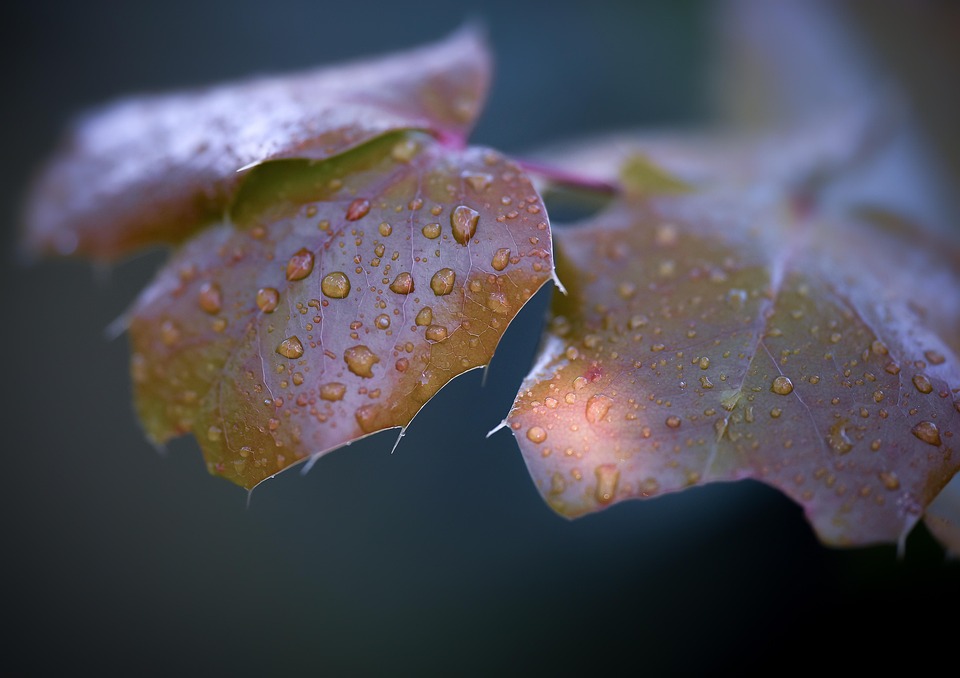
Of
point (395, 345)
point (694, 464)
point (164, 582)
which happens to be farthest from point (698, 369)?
point (164, 582)

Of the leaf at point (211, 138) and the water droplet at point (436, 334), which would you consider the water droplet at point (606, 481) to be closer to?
the water droplet at point (436, 334)

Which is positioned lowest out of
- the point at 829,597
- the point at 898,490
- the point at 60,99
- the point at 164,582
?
the point at 164,582

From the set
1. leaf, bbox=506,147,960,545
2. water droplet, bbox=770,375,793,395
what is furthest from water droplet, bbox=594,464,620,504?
water droplet, bbox=770,375,793,395

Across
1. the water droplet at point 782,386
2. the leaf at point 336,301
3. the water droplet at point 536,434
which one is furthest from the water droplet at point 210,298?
the water droplet at point 782,386

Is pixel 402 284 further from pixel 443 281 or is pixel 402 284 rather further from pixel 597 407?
pixel 597 407

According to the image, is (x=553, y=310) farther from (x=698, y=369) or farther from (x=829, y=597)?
(x=829, y=597)

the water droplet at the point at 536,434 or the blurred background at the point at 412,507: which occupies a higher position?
the water droplet at the point at 536,434

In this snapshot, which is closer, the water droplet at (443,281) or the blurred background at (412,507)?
the water droplet at (443,281)
